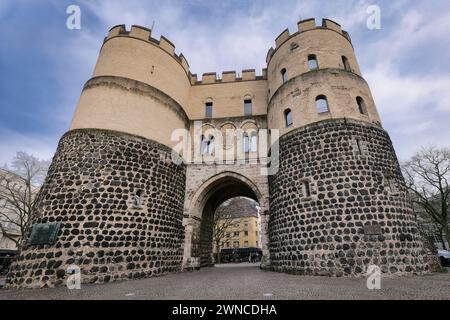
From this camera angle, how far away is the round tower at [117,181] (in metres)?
8.55

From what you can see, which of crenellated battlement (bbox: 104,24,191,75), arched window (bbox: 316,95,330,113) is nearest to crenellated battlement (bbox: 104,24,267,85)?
crenellated battlement (bbox: 104,24,191,75)

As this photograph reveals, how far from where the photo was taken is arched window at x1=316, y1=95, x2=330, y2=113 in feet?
37.1

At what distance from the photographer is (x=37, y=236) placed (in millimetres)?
8531

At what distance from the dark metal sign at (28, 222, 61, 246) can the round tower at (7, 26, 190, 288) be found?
0.34 feet

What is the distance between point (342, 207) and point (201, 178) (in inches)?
324

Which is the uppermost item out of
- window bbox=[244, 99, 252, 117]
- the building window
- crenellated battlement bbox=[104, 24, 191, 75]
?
crenellated battlement bbox=[104, 24, 191, 75]

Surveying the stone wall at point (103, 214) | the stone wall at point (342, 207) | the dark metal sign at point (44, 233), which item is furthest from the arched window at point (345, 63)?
the dark metal sign at point (44, 233)

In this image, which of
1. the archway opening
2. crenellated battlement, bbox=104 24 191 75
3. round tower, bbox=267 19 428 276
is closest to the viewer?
round tower, bbox=267 19 428 276

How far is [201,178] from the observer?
47.8 ft

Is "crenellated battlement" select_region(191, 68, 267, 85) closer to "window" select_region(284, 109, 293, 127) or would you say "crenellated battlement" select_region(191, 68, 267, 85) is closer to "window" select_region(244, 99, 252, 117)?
"window" select_region(244, 99, 252, 117)

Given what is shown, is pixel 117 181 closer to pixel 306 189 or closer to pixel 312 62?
pixel 306 189

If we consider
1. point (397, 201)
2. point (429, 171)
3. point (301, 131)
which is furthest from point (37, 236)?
point (429, 171)

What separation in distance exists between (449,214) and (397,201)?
2424cm
